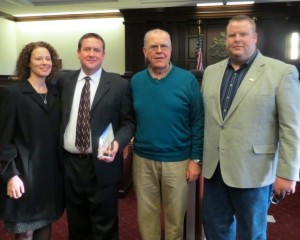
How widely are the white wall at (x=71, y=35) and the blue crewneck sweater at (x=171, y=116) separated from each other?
6.62 m

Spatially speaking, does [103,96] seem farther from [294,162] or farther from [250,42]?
[294,162]

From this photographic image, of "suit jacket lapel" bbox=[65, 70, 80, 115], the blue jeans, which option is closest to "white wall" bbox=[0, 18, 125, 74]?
"suit jacket lapel" bbox=[65, 70, 80, 115]

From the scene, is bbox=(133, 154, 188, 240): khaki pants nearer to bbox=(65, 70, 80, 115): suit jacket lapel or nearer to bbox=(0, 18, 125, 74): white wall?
bbox=(65, 70, 80, 115): suit jacket lapel

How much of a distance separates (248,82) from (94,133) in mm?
841

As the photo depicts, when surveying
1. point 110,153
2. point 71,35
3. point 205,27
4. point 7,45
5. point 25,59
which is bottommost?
point 110,153

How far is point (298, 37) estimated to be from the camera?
7441 mm

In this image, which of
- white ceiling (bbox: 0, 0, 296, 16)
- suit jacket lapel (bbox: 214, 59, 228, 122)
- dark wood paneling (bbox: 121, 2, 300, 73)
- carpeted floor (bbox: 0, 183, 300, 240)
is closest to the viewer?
suit jacket lapel (bbox: 214, 59, 228, 122)

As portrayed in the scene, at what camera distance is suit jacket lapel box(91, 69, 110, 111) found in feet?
5.68

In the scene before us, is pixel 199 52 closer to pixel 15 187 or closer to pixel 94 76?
pixel 94 76

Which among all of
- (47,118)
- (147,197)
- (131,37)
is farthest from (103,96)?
(131,37)

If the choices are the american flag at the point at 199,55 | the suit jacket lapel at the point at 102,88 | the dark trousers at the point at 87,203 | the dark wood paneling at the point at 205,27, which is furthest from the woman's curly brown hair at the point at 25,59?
the dark wood paneling at the point at 205,27

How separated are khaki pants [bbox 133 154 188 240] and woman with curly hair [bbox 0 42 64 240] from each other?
0.48 meters

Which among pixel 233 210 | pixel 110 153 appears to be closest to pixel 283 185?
pixel 233 210

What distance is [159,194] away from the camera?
73.4 inches
